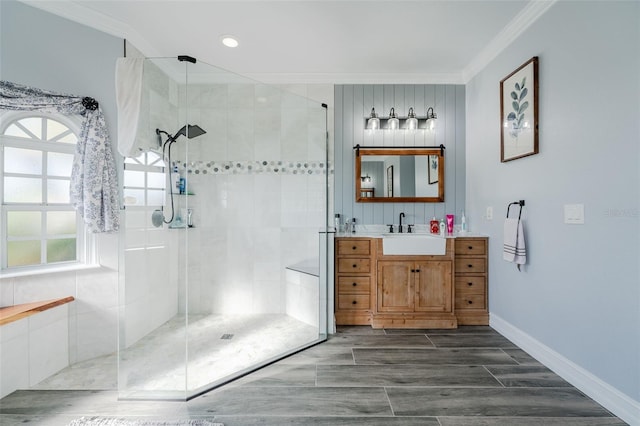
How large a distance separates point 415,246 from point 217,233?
1768 mm

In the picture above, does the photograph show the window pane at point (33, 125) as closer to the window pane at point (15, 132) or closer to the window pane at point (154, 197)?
the window pane at point (15, 132)

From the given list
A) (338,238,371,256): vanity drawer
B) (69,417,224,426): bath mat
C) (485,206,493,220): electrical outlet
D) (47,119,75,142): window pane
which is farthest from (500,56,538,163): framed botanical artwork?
(47,119,75,142): window pane

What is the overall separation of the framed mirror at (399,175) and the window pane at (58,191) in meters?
2.60

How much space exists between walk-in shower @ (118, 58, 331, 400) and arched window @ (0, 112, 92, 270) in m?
0.73

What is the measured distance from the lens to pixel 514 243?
226 centimetres

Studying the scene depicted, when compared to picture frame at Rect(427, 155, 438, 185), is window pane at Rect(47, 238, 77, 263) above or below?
below

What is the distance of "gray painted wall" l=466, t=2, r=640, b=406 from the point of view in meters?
1.51

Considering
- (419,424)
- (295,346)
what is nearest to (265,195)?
(295,346)

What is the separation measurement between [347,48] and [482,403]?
9.53 ft

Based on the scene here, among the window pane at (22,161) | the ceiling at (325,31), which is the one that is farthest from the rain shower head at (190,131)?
the window pane at (22,161)

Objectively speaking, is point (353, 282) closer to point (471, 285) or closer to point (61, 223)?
point (471, 285)

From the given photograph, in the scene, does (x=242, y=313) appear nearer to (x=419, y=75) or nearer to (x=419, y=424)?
(x=419, y=424)

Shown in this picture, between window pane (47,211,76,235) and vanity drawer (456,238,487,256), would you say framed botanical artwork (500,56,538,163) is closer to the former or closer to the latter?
vanity drawer (456,238,487,256)

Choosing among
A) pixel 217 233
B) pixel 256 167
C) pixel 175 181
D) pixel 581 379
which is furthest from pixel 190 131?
pixel 581 379
